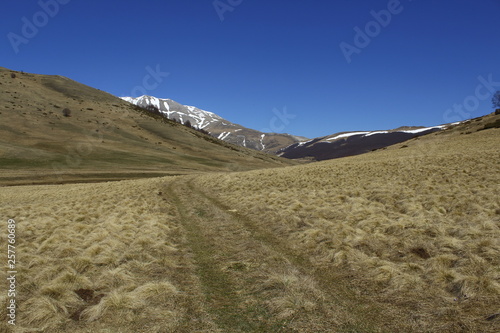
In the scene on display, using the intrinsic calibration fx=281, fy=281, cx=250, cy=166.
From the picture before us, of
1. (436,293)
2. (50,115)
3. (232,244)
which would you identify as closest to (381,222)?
(436,293)

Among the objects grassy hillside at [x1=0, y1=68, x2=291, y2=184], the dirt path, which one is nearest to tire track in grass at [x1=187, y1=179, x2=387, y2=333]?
the dirt path

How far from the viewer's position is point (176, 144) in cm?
11550

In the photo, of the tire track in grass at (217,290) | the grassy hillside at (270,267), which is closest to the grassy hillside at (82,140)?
the grassy hillside at (270,267)

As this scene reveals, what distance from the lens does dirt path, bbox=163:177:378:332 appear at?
19.7 feet

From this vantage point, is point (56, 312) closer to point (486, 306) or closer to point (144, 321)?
point (144, 321)

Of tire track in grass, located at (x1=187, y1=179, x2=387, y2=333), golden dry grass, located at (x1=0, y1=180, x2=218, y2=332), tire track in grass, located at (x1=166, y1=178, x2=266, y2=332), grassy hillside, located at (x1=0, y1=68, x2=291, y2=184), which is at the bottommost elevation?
tire track in grass, located at (x1=187, y1=179, x2=387, y2=333)

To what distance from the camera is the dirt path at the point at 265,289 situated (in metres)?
6.02

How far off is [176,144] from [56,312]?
11285 centimetres

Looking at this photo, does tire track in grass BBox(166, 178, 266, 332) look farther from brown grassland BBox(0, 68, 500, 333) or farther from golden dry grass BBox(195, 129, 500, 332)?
golden dry grass BBox(195, 129, 500, 332)

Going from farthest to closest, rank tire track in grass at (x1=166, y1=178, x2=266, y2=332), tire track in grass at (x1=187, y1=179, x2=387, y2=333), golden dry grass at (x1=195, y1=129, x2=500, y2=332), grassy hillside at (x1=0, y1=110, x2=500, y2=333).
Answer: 1. golden dry grass at (x1=195, y1=129, x2=500, y2=332)
2. grassy hillside at (x1=0, y1=110, x2=500, y2=333)
3. tire track in grass at (x1=166, y1=178, x2=266, y2=332)
4. tire track in grass at (x1=187, y1=179, x2=387, y2=333)

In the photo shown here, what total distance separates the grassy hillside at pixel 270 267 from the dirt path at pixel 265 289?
4 centimetres

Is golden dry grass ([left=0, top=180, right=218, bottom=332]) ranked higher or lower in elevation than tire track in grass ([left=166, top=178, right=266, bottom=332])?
higher

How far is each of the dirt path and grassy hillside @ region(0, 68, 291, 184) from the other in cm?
4911

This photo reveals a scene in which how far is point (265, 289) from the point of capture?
25.0ft
